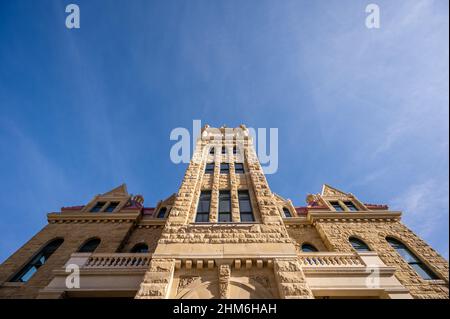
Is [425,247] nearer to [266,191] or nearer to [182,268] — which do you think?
[266,191]

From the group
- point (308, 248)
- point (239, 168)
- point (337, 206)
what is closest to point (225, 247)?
point (239, 168)

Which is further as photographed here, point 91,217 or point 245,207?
point 91,217

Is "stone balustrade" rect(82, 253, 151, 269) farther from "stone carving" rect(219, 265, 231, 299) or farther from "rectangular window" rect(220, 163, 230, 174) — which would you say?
"rectangular window" rect(220, 163, 230, 174)

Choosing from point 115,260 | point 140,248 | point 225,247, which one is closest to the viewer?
point 225,247

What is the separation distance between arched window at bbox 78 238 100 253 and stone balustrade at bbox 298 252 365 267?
12.8m

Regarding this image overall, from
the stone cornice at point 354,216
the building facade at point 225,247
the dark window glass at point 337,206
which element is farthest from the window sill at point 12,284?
the dark window glass at point 337,206

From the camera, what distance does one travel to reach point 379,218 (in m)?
14.8

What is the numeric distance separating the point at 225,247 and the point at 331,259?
5.31 metres

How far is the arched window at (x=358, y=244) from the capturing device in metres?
12.8

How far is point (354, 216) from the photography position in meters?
15.0

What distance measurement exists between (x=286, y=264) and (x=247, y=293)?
64.4 inches

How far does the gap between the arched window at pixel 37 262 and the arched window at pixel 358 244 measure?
19.0 meters

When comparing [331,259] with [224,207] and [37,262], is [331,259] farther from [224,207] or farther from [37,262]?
[37,262]
